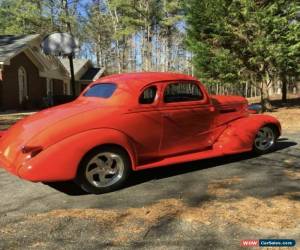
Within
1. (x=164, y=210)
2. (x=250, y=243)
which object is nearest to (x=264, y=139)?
(x=164, y=210)

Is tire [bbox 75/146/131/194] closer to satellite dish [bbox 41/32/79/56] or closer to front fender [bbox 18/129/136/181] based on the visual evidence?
front fender [bbox 18/129/136/181]

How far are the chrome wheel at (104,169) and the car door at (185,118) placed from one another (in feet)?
2.87

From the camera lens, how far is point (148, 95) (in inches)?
271

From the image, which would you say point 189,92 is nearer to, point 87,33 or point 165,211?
point 165,211

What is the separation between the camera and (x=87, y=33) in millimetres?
64188

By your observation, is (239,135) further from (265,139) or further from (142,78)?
(142,78)

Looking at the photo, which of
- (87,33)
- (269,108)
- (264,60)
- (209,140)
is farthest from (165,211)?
(87,33)

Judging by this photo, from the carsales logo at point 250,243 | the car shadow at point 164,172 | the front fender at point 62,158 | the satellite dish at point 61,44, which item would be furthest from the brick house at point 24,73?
the carsales logo at point 250,243

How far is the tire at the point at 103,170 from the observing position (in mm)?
5980

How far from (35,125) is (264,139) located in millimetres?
4455

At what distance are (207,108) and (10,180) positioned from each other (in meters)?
3.46

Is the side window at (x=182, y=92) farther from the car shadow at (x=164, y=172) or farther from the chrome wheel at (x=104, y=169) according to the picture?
the chrome wheel at (x=104, y=169)

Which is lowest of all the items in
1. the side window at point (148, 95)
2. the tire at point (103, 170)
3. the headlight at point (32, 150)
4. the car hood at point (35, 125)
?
the tire at point (103, 170)

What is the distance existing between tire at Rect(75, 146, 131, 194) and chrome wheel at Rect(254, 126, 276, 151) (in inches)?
121
